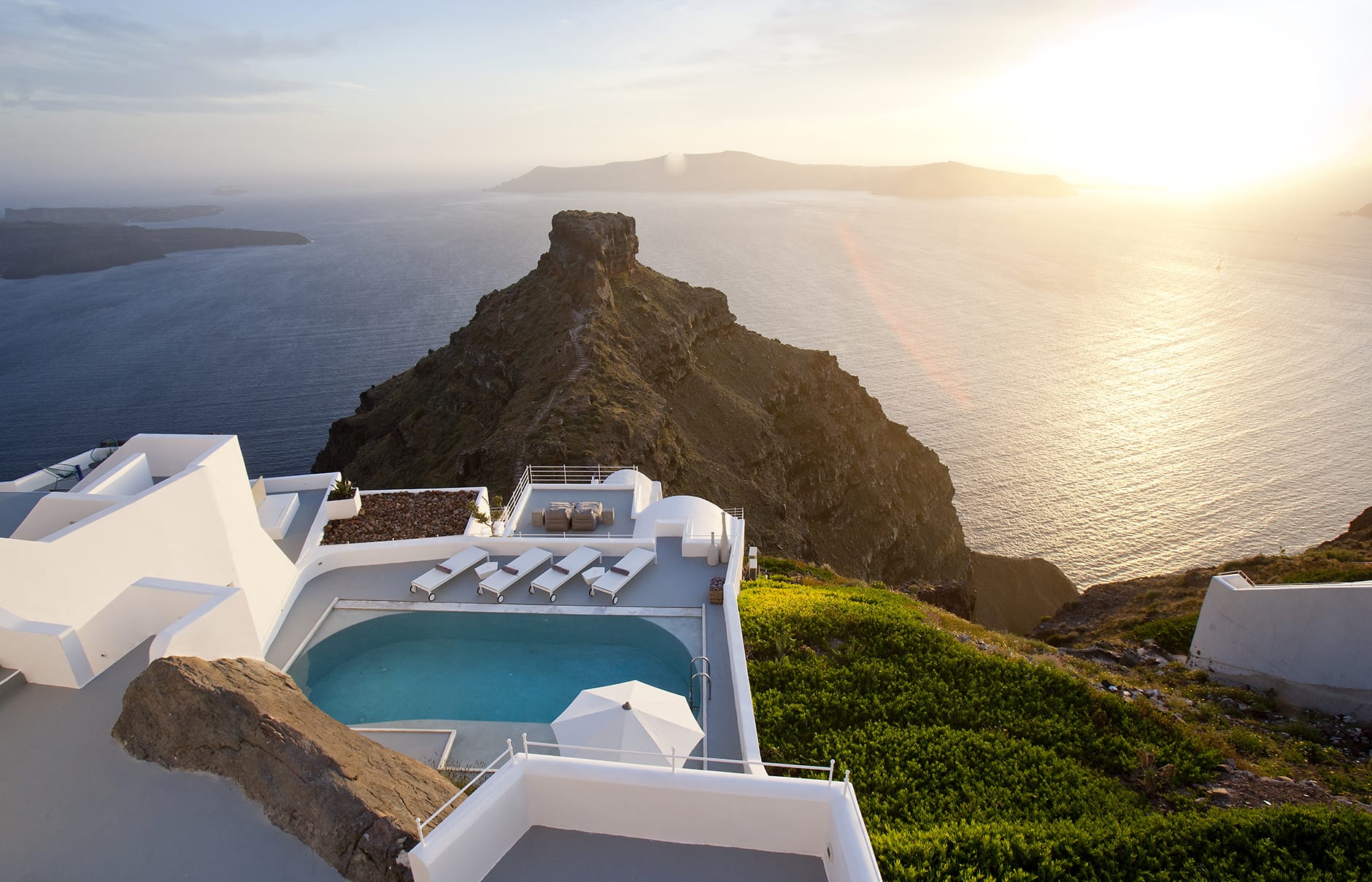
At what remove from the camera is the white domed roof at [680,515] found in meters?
18.7

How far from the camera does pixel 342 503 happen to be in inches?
723

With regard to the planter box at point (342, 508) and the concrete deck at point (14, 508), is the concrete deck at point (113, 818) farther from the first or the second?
the planter box at point (342, 508)

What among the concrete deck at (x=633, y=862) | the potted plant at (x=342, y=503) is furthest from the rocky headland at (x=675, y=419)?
the concrete deck at (x=633, y=862)

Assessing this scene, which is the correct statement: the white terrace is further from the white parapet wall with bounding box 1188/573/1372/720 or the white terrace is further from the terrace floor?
the white parapet wall with bounding box 1188/573/1372/720

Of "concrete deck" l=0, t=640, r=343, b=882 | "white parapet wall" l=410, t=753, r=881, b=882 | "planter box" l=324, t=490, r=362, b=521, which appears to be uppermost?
"white parapet wall" l=410, t=753, r=881, b=882

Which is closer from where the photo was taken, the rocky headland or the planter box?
the planter box

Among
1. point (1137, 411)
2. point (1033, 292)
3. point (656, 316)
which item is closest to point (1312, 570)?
point (656, 316)

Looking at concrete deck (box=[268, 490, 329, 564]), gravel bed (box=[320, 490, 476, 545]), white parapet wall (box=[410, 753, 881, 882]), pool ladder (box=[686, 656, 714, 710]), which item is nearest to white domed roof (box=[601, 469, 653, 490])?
gravel bed (box=[320, 490, 476, 545])

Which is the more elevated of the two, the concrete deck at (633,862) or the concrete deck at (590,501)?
the concrete deck at (633,862)

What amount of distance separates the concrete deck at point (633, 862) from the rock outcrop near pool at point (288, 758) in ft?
3.34

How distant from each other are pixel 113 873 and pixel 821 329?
11080 centimetres

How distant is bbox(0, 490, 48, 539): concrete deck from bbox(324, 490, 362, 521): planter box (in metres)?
5.57

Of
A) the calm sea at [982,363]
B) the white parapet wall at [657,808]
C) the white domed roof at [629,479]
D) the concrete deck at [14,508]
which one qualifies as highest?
the white parapet wall at [657,808]

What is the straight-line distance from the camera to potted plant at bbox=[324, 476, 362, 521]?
1825 centimetres
